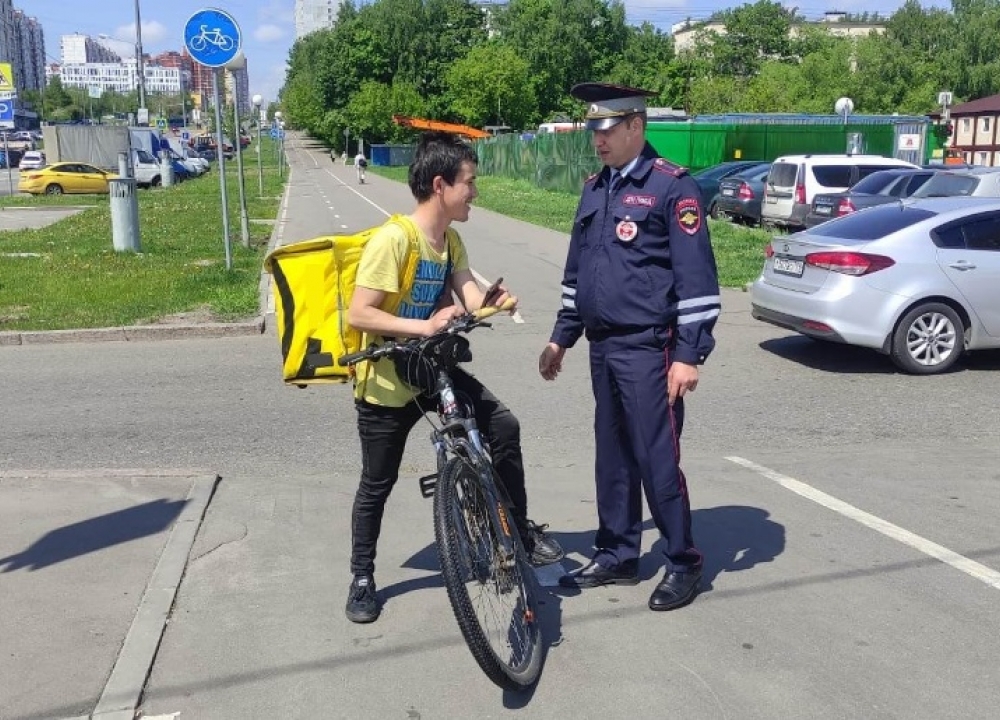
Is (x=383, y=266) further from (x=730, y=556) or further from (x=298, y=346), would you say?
(x=730, y=556)

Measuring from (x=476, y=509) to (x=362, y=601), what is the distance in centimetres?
75

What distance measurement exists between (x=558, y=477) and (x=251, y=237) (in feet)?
55.4

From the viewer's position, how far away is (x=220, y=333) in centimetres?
1097

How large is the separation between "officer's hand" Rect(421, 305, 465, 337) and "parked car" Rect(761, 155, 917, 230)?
60.1ft

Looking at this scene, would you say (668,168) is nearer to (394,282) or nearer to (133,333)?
(394,282)

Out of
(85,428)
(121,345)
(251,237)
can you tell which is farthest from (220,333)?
(251,237)

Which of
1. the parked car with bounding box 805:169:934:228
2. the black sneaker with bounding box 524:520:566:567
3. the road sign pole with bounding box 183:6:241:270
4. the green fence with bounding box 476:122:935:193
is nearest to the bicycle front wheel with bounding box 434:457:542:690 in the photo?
the black sneaker with bounding box 524:520:566:567

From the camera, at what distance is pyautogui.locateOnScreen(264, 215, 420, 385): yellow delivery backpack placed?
153 inches

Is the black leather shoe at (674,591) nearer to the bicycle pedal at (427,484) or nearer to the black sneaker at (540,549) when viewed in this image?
the black sneaker at (540,549)

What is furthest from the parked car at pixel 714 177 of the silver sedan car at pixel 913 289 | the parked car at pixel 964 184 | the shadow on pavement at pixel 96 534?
the shadow on pavement at pixel 96 534

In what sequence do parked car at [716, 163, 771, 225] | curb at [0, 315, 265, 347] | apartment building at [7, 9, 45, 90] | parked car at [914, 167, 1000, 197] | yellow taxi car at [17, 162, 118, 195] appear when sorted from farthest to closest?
apartment building at [7, 9, 45, 90], yellow taxi car at [17, 162, 118, 195], parked car at [716, 163, 771, 225], parked car at [914, 167, 1000, 197], curb at [0, 315, 265, 347]

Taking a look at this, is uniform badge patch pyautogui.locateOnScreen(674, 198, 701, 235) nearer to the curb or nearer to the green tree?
the curb

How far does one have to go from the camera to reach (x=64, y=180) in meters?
40.3

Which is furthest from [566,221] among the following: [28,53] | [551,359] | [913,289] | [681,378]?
[28,53]
